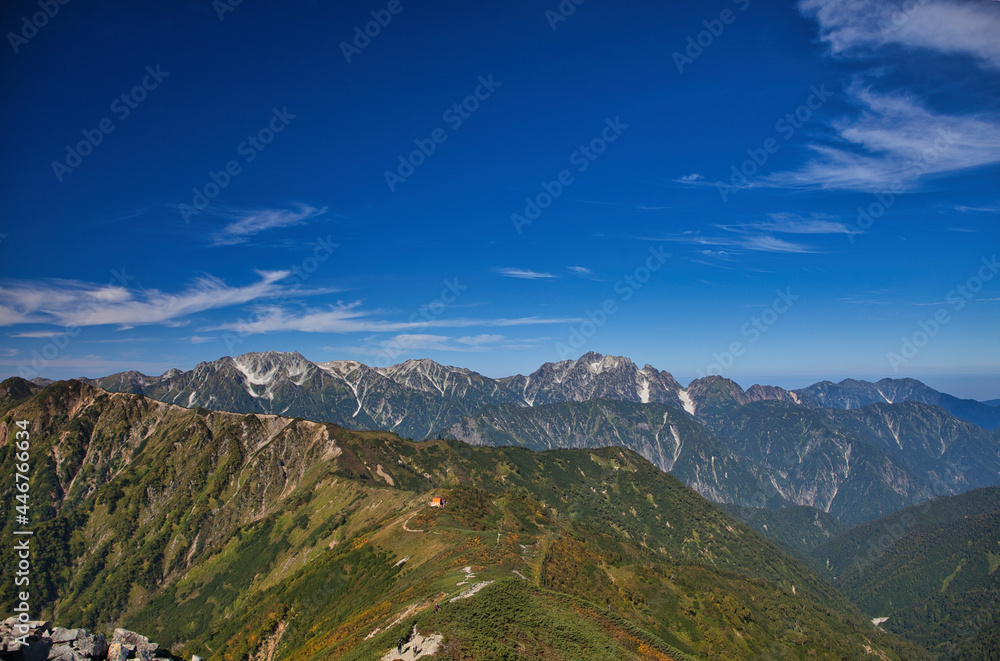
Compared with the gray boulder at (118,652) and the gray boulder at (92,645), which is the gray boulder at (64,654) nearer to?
the gray boulder at (92,645)

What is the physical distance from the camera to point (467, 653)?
163 ft

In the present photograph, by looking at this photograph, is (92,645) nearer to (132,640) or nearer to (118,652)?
(118,652)

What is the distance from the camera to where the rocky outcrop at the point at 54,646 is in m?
24.6

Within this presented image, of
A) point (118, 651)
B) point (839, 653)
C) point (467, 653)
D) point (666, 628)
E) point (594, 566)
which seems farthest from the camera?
point (839, 653)

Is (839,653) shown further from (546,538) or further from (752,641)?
(546,538)

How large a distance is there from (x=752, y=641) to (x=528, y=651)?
108129mm

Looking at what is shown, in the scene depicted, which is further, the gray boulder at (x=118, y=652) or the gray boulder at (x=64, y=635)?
the gray boulder at (x=64, y=635)

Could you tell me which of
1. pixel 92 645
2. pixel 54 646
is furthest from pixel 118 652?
pixel 54 646

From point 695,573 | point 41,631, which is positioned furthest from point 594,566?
point 41,631

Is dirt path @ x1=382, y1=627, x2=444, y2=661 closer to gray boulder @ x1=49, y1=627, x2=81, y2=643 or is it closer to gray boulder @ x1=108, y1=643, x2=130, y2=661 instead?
gray boulder @ x1=108, y1=643, x2=130, y2=661

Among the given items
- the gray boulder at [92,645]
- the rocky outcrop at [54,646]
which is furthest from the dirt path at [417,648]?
the gray boulder at [92,645]

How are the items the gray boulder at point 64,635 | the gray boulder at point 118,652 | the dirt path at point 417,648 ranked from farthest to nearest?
the dirt path at point 417,648 < the gray boulder at point 64,635 < the gray boulder at point 118,652

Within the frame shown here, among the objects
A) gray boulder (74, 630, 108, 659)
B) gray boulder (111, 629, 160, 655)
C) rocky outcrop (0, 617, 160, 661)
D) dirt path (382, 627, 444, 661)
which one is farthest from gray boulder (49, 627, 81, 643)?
dirt path (382, 627, 444, 661)

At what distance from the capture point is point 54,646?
26.6m
